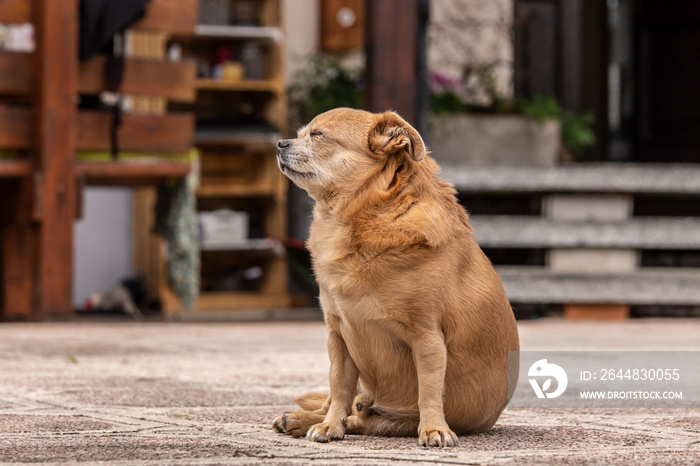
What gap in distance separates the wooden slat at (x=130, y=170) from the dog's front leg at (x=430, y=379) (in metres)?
3.47

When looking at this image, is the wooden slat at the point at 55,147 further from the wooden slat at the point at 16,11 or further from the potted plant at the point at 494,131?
the potted plant at the point at 494,131

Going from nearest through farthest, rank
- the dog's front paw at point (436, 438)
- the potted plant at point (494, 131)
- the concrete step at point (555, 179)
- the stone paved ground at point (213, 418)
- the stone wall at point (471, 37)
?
the stone paved ground at point (213, 418) < the dog's front paw at point (436, 438) < the concrete step at point (555, 179) < the potted plant at point (494, 131) < the stone wall at point (471, 37)

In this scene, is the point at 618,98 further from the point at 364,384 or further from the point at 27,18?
the point at 364,384

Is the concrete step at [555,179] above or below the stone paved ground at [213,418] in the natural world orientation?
above

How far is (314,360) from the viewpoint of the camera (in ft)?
10.8

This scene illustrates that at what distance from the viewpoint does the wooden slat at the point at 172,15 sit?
503 centimetres

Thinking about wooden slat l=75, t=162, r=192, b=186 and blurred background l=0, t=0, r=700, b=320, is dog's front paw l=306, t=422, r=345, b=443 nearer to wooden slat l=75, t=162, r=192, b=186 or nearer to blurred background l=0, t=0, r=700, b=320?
blurred background l=0, t=0, r=700, b=320

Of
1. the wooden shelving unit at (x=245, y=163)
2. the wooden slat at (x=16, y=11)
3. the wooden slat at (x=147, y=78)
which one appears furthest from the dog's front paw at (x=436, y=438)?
the wooden shelving unit at (x=245, y=163)

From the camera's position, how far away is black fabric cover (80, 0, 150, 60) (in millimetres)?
4754

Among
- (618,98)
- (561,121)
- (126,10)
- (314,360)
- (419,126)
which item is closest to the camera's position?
(314,360)

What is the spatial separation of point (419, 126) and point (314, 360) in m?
2.21

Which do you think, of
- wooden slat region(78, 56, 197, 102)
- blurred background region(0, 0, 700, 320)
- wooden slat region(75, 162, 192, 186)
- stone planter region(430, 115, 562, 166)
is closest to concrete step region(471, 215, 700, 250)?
blurred background region(0, 0, 700, 320)

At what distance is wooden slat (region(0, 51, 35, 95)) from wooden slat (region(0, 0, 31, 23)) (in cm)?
4

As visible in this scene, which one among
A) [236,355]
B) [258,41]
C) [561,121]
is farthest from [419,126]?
[258,41]
